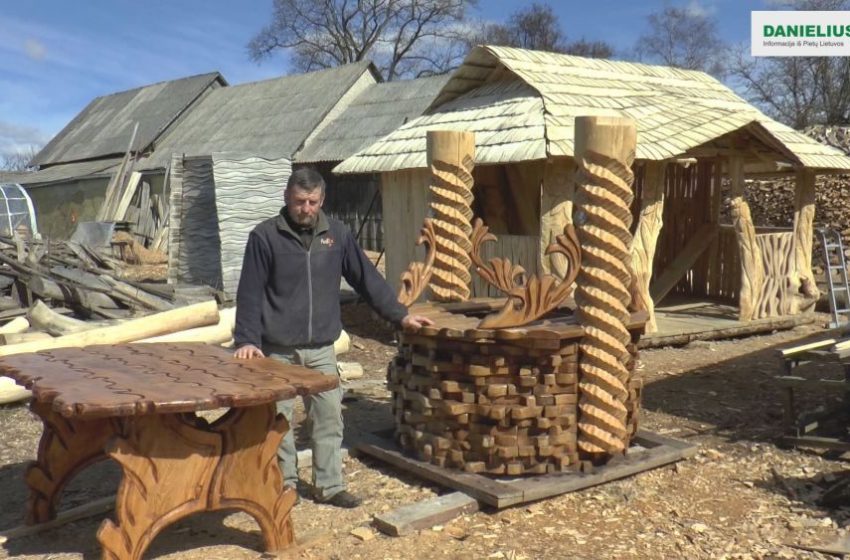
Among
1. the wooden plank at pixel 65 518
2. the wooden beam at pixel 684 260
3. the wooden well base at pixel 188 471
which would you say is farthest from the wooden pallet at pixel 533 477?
the wooden beam at pixel 684 260

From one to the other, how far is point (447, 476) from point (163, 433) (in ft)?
6.08

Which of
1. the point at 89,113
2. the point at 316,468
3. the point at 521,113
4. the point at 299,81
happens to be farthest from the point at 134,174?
the point at 316,468

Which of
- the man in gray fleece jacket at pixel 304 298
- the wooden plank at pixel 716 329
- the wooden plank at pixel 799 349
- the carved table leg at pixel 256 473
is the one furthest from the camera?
the wooden plank at pixel 716 329

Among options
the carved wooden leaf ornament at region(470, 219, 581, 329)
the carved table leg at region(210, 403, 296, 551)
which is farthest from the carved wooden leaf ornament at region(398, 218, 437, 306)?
the carved table leg at region(210, 403, 296, 551)

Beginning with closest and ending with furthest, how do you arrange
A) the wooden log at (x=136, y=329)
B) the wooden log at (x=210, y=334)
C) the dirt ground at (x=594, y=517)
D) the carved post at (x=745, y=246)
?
the dirt ground at (x=594, y=517) < the wooden log at (x=136, y=329) < the wooden log at (x=210, y=334) < the carved post at (x=745, y=246)

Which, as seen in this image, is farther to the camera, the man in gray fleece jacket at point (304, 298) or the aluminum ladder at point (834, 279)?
the aluminum ladder at point (834, 279)

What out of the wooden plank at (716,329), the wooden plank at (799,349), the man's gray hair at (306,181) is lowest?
the wooden plank at (716,329)

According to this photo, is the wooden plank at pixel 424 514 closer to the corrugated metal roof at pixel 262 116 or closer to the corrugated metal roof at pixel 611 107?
the corrugated metal roof at pixel 611 107

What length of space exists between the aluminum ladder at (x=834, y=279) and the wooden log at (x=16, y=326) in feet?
29.3

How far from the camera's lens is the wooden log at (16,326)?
854cm

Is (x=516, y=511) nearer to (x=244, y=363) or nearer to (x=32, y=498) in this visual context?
(x=244, y=363)

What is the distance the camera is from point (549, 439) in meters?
4.95

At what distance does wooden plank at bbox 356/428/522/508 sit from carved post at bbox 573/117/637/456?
62 cm

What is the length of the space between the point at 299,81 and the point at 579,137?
21.1 metres
